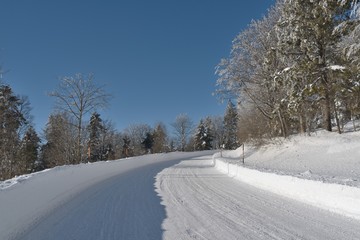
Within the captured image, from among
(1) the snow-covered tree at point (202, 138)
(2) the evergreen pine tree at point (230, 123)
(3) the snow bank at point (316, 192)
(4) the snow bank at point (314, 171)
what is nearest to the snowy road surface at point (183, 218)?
(3) the snow bank at point (316, 192)

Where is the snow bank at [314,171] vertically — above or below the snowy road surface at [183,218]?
above

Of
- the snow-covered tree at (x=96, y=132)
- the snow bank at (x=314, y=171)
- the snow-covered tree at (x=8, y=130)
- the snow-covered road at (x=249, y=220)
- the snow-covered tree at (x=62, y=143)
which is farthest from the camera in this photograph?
the snow-covered tree at (x=96, y=132)

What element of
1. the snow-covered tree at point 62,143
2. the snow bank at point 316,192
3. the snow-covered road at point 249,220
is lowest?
the snow-covered road at point 249,220

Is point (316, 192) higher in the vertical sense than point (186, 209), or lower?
higher

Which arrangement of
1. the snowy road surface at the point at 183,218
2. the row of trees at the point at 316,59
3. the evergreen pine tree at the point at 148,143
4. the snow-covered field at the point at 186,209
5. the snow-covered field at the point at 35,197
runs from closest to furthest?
the snowy road surface at the point at 183,218, the snow-covered field at the point at 186,209, the snow-covered field at the point at 35,197, the row of trees at the point at 316,59, the evergreen pine tree at the point at 148,143

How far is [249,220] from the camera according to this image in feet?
21.5

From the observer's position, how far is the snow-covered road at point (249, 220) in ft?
18.2

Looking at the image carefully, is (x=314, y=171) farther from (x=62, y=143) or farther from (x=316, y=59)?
(x=62, y=143)

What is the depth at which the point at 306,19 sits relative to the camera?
17500 millimetres

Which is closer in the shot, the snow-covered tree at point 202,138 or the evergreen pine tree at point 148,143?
the snow-covered tree at point 202,138

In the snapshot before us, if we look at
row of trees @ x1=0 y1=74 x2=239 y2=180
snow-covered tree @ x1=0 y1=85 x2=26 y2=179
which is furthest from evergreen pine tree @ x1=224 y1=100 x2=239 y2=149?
snow-covered tree @ x1=0 y1=85 x2=26 y2=179

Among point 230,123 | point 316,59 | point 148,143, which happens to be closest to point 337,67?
point 316,59

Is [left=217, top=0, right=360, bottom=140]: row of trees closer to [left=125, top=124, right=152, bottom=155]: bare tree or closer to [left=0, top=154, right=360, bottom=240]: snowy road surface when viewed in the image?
[left=0, top=154, right=360, bottom=240]: snowy road surface

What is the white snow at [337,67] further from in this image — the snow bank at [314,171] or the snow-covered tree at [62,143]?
the snow-covered tree at [62,143]
